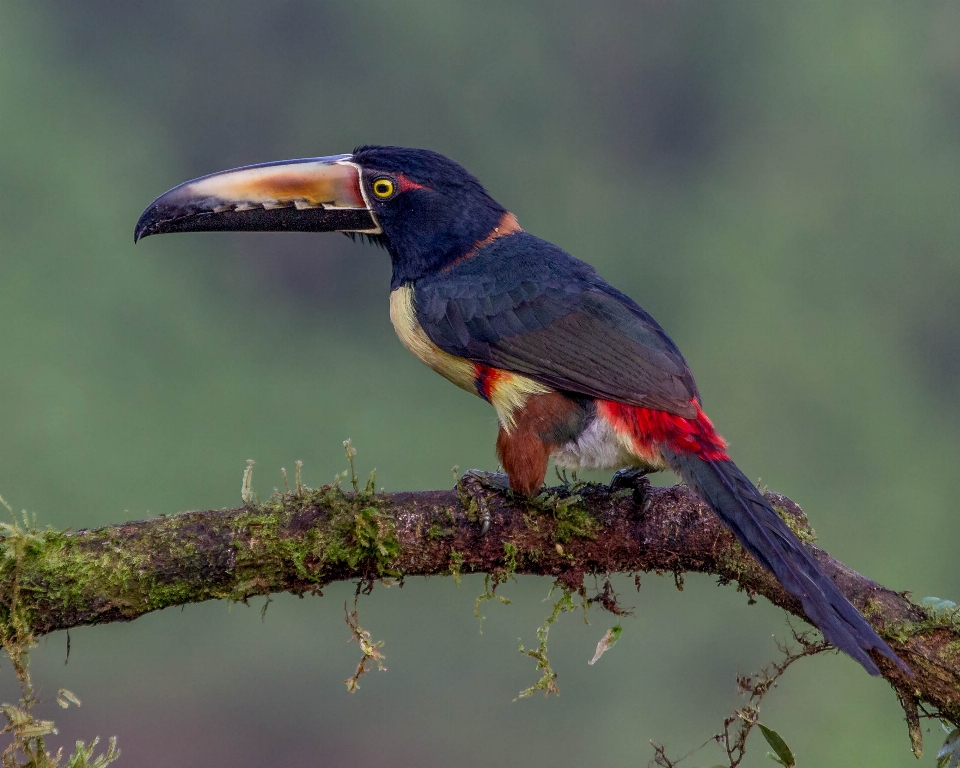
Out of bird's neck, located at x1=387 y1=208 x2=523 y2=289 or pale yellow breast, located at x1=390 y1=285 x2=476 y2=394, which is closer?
pale yellow breast, located at x1=390 y1=285 x2=476 y2=394

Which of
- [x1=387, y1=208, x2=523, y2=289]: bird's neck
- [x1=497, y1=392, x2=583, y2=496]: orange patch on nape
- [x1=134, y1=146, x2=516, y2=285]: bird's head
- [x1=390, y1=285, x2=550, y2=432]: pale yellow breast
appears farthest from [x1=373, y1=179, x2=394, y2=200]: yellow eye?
[x1=497, y1=392, x2=583, y2=496]: orange patch on nape

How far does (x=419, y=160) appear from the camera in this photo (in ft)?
11.6

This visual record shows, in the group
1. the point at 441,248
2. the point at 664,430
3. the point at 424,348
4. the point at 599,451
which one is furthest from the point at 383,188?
the point at 664,430

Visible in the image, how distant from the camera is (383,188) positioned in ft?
11.6

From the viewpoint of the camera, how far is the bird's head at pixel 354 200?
11.4 ft

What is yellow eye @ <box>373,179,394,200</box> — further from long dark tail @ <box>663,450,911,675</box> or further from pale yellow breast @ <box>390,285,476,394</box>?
long dark tail @ <box>663,450,911,675</box>

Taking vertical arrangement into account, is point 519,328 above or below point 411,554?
above

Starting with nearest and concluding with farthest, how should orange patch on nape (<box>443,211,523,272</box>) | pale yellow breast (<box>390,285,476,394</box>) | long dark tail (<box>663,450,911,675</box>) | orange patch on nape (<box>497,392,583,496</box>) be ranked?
long dark tail (<box>663,450,911,675</box>) < orange patch on nape (<box>497,392,583,496</box>) < pale yellow breast (<box>390,285,476,394</box>) < orange patch on nape (<box>443,211,523,272</box>)

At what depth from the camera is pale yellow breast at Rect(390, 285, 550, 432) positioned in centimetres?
318

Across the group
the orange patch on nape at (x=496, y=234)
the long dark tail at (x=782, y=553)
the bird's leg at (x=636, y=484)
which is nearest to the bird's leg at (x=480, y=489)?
the bird's leg at (x=636, y=484)

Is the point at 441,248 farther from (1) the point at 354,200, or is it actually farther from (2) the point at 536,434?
(2) the point at 536,434

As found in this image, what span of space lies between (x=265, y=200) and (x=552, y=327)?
102 cm

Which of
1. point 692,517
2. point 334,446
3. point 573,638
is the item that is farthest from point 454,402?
point 692,517

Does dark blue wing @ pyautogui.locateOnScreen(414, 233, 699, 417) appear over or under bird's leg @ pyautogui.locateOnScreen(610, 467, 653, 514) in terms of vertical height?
over
